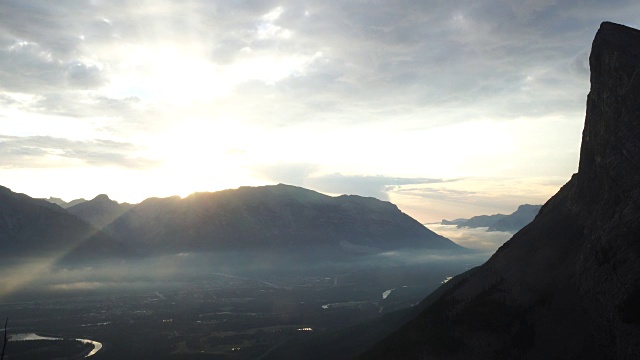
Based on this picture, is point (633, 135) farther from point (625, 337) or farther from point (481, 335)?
point (481, 335)

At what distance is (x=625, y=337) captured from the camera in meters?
73.0

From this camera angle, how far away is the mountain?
8100 centimetres

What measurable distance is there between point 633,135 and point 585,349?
50688 mm

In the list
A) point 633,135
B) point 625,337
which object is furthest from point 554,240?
point 625,337

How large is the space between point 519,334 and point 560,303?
11.3 metres

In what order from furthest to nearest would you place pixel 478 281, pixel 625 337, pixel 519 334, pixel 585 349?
pixel 478 281 < pixel 519 334 < pixel 585 349 < pixel 625 337

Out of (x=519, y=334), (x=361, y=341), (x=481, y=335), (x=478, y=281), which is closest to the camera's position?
(x=519, y=334)

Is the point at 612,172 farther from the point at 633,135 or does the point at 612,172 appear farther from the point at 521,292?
the point at 521,292

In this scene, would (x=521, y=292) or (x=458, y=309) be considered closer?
(x=521, y=292)

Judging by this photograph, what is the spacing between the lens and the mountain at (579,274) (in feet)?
266

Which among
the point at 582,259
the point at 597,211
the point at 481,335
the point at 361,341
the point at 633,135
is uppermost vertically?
the point at 633,135

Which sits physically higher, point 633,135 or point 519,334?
point 633,135

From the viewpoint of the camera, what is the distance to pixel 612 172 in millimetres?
105312

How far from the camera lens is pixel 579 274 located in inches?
3885
